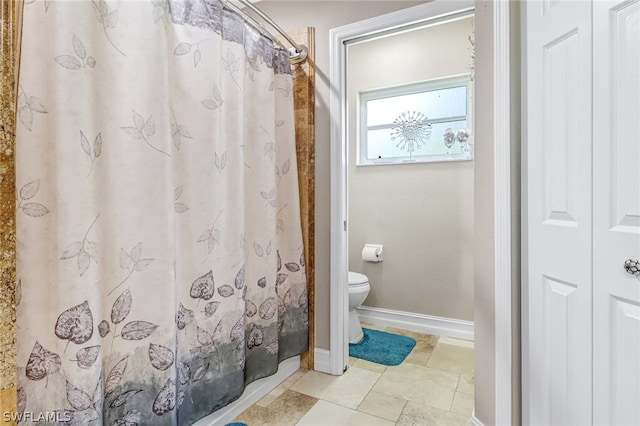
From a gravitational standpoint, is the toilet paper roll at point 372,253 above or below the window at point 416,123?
below

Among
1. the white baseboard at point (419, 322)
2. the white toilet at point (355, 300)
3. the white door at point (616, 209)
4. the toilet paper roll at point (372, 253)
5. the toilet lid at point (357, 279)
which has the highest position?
the white door at point (616, 209)

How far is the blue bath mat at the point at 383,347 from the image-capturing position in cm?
224

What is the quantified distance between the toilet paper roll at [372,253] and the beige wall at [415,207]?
0.06 metres

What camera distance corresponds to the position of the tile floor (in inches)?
63.1

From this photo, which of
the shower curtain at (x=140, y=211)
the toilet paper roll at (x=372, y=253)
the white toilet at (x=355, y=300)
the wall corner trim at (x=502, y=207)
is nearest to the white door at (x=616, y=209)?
the wall corner trim at (x=502, y=207)

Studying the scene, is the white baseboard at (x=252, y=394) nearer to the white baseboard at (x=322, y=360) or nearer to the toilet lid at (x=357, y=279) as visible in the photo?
the white baseboard at (x=322, y=360)

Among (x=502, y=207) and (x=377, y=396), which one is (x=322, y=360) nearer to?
(x=377, y=396)

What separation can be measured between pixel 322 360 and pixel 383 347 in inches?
22.4

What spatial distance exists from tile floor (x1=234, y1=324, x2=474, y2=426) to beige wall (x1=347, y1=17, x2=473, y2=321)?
0.58 meters

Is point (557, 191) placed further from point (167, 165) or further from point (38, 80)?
point (38, 80)

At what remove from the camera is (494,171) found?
1305 millimetres

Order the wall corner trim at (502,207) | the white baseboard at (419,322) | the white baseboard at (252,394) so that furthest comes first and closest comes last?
the white baseboard at (419,322) → the white baseboard at (252,394) → the wall corner trim at (502,207)

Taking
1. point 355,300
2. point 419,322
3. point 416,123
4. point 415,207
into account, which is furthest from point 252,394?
point 416,123

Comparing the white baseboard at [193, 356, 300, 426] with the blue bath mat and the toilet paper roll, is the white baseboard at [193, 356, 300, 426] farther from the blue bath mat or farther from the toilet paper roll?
the toilet paper roll
